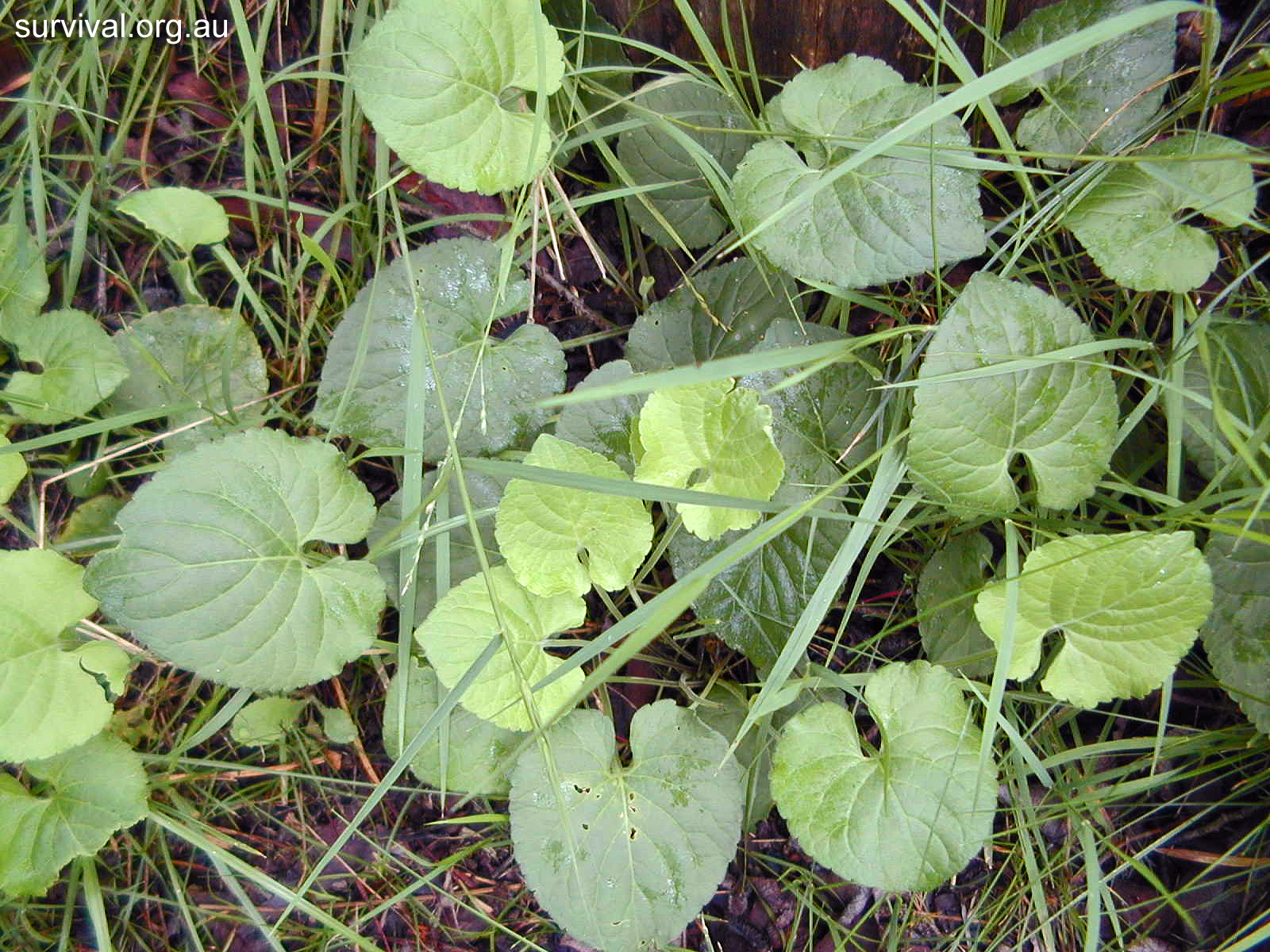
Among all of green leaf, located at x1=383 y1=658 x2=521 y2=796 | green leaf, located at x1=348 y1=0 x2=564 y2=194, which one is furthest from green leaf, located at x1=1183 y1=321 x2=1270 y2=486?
green leaf, located at x1=383 y1=658 x2=521 y2=796

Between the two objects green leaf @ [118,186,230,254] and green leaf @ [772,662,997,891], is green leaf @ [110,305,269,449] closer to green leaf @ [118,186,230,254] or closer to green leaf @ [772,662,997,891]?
green leaf @ [118,186,230,254]

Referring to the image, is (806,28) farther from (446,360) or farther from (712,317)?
(446,360)

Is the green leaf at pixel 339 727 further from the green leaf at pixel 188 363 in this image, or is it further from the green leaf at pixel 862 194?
the green leaf at pixel 862 194

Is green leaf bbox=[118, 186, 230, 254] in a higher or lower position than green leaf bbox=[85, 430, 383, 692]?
higher

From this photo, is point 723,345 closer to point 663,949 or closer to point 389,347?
point 389,347

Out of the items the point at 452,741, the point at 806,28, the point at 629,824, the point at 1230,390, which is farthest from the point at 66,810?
the point at 1230,390
